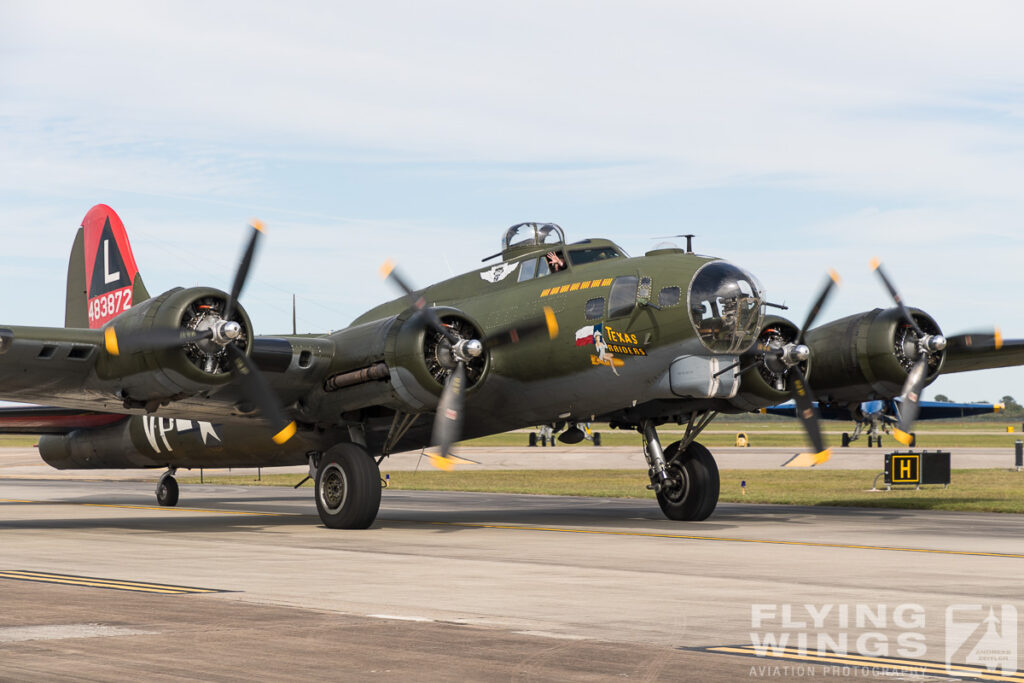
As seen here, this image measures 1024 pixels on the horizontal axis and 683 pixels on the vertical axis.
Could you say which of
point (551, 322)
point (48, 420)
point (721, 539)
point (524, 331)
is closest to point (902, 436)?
point (721, 539)

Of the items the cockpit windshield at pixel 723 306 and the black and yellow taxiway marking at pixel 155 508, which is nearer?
the cockpit windshield at pixel 723 306

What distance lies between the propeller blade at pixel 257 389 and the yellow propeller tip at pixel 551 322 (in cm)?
500

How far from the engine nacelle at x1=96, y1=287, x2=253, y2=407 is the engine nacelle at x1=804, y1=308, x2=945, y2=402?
470 inches

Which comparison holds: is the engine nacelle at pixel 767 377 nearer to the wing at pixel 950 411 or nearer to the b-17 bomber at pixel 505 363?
the b-17 bomber at pixel 505 363

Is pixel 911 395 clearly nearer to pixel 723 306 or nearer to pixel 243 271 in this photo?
pixel 723 306

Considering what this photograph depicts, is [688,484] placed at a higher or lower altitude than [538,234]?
lower

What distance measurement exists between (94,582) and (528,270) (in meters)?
11.3

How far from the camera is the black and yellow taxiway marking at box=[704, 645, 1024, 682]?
7.99m

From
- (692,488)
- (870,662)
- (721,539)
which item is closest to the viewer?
(870,662)

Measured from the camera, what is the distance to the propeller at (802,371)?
73.0 ft

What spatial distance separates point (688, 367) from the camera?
19938 millimetres

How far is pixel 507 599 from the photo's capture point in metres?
11.9

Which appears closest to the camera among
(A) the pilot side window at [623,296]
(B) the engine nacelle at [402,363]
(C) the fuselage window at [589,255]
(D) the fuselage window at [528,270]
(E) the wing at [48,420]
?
(A) the pilot side window at [623,296]

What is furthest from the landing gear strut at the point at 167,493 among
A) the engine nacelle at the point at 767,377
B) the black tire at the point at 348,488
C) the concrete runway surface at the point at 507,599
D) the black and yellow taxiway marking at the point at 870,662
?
the black and yellow taxiway marking at the point at 870,662
